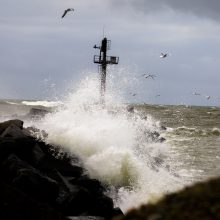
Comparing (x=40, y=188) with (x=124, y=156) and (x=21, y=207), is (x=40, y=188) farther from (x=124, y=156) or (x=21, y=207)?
(x=124, y=156)

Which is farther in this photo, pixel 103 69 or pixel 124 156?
pixel 103 69

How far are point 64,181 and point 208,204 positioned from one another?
7.79 metres

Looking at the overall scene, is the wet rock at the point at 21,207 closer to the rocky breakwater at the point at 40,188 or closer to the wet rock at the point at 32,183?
the rocky breakwater at the point at 40,188

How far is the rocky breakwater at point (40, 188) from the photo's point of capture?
7078mm

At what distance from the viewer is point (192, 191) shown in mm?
3297

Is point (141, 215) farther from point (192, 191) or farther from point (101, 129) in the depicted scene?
point (101, 129)

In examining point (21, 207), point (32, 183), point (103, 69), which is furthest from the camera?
point (103, 69)

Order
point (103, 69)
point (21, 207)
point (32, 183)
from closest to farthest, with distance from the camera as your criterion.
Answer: point (21, 207), point (32, 183), point (103, 69)

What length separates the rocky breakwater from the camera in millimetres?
7078

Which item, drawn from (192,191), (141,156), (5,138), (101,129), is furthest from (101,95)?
(192,191)

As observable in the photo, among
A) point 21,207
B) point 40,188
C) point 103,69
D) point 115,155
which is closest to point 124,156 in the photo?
point 115,155

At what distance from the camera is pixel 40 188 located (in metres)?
9.22

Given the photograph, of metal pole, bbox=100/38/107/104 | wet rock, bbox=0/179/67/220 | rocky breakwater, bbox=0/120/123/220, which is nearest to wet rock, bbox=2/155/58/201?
rocky breakwater, bbox=0/120/123/220

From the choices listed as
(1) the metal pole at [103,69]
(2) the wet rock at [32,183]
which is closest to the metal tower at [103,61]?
(1) the metal pole at [103,69]
